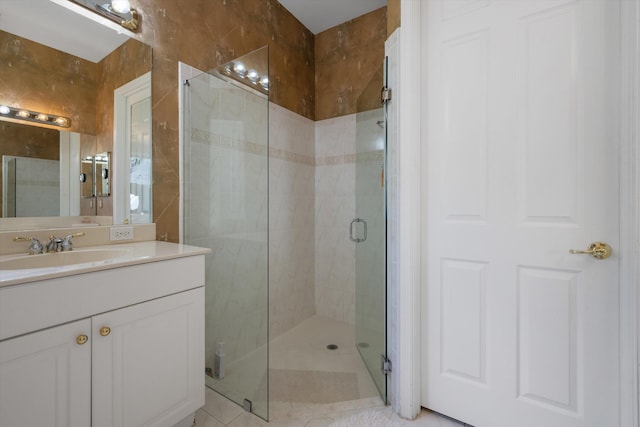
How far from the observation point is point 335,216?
2.91 metres

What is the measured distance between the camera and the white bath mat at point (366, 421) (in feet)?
4.87

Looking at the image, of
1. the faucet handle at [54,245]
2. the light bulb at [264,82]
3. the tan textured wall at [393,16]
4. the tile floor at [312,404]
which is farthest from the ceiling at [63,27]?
the tile floor at [312,404]

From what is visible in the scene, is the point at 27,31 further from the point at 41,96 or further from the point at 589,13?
the point at 589,13

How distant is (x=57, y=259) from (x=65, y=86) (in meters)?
0.90

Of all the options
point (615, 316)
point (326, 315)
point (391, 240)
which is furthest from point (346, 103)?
point (615, 316)

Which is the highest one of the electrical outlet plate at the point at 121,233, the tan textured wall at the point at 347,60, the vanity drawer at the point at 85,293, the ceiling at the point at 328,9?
the ceiling at the point at 328,9

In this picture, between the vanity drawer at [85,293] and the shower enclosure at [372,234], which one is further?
the shower enclosure at [372,234]

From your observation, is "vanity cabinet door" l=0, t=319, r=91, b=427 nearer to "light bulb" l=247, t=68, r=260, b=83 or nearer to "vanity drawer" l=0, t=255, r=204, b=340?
"vanity drawer" l=0, t=255, r=204, b=340

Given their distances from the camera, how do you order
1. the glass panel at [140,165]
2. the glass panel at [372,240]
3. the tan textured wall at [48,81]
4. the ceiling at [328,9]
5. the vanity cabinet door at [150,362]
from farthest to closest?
the ceiling at [328,9]
the glass panel at [372,240]
the glass panel at [140,165]
the tan textured wall at [48,81]
the vanity cabinet door at [150,362]

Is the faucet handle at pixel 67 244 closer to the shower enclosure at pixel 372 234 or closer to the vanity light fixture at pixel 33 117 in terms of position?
the vanity light fixture at pixel 33 117

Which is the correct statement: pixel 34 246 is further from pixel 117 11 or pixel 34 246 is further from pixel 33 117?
pixel 117 11

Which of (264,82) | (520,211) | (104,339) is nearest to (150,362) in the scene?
(104,339)

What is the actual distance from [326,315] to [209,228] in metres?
1.74

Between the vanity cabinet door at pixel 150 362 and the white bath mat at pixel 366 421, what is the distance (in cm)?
75
